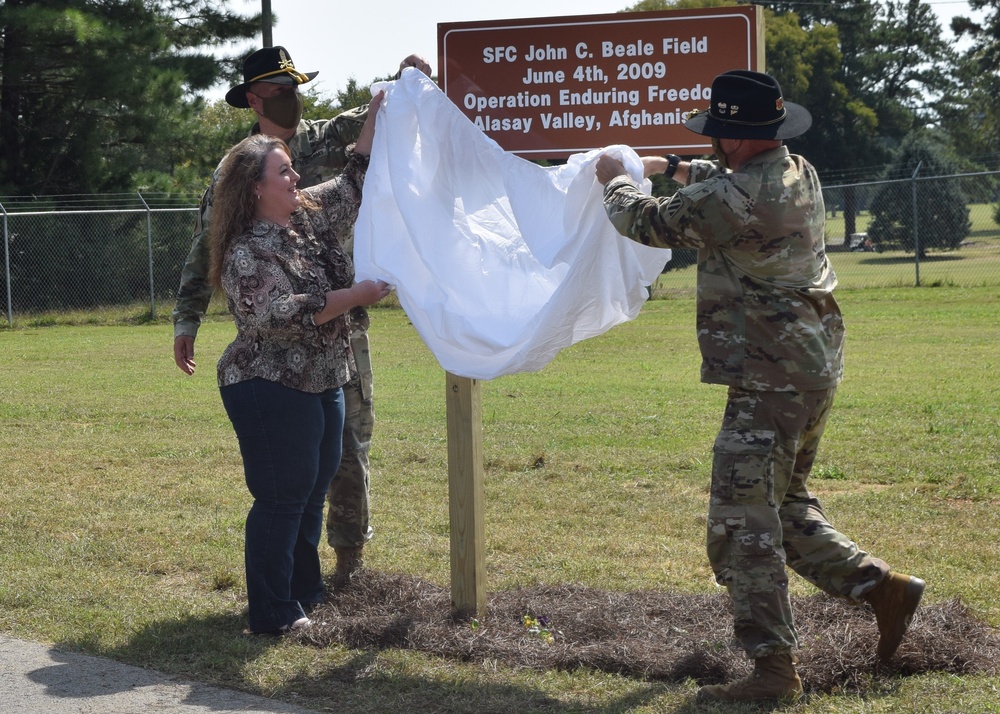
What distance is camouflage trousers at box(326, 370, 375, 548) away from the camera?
5.18 meters

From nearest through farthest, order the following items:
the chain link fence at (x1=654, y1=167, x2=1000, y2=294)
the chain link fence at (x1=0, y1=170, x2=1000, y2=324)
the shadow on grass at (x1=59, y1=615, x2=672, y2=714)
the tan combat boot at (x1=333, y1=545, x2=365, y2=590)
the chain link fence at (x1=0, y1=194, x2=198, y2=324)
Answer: the shadow on grass at (x1=59, y1=615, x2=672, y2=714)
the tan combat boot at (x1=333, y1=545, x2=365, y2=590)
the chain link fence at (x1=0, y1=170, x2=1000, y2=324)
the chain link fence at (x1=0, y1=194, x2=198, y2=324)
the chain link fence at (x1=654, y1=167, x2=1000, y2=294)

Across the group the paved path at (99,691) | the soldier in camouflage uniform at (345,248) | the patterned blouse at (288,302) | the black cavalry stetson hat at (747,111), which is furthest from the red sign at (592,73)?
the paved path at (99,691)

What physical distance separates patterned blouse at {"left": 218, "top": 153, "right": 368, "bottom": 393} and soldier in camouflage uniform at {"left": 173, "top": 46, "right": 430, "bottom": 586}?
10.7 inches

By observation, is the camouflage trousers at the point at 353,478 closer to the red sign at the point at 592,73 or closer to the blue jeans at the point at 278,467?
the blue jeans at the point at 278,467

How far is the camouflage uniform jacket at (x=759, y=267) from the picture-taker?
380cm

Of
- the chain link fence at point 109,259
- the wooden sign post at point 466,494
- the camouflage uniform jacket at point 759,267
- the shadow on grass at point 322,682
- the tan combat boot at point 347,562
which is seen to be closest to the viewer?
the camouflage uniform jacket at point 759,267

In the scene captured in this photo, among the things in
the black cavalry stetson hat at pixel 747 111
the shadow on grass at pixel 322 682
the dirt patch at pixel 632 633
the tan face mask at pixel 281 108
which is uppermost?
the tan face mask at pixel 281 108

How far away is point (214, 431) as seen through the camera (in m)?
9.60

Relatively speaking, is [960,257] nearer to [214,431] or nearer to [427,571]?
[214,431]

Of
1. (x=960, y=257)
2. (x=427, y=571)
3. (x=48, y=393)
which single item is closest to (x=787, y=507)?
(x=427, y=571)

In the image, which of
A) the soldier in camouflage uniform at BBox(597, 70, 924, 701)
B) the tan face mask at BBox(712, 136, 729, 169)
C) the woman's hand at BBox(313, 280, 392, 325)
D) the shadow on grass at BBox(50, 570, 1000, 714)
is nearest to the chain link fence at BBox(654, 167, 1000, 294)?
the shadow on grass at BBox(50, 570, 1000, 714)

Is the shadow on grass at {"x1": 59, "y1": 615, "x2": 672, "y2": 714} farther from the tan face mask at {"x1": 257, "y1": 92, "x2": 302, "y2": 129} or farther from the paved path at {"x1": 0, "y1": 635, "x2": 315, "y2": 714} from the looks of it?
the tan face mask at {"x1": 257, "y1": 92, "x2": 302, "y2": 129}

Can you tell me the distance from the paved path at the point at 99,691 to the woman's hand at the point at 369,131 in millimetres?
2180

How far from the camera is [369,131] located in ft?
15.7
